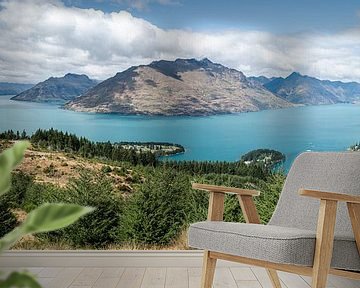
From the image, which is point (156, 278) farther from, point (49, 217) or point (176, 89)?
point (49, 217)

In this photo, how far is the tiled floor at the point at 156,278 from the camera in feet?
11.6

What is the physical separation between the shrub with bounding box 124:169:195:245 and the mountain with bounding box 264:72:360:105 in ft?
3.85

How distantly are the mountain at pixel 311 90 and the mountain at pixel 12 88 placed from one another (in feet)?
6.21

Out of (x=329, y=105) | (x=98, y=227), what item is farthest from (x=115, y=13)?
(x=329, y=105)

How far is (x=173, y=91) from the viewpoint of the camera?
4.74 metres

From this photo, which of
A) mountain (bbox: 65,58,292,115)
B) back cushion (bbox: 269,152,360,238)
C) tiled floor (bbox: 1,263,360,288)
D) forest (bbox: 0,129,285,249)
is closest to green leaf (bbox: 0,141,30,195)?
back cushion (bbox: 269,152,360,238)

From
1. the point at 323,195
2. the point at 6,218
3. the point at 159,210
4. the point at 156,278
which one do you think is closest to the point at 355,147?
the point at 159,210

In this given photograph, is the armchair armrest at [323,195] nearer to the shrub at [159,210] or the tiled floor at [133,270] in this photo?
the tiled floor at [133,270]

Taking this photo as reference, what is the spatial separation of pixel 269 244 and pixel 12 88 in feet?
9.55

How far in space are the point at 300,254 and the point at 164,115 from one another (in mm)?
2550

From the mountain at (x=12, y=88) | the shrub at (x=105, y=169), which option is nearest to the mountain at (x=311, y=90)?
the shrub at (x=105, y=169)

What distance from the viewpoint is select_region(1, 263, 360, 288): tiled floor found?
3.53 m

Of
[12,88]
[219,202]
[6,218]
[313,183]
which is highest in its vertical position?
[12,88]

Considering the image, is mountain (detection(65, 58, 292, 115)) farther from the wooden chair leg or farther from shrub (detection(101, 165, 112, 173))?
the wooden chair leg
